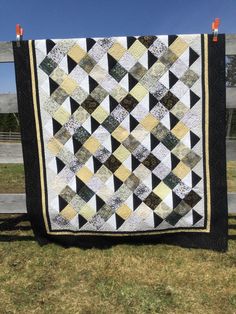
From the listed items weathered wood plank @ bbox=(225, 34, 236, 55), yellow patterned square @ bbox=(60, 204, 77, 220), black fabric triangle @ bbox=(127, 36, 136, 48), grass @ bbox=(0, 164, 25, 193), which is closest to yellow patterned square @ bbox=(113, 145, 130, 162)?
yellow patterned square @ bbox=(60, 204, 77, 220)

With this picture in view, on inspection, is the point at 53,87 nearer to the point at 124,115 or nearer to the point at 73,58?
the point at 73,58

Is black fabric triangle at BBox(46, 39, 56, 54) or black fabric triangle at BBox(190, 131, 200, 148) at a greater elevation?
black fabric triangle at BBox(46, 39, 56, 54)

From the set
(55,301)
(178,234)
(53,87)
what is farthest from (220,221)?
(53,87)

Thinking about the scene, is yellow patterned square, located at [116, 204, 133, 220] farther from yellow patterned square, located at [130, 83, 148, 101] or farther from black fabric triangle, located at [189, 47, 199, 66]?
black fabric triangle, located at [189, 47, 199, 66]

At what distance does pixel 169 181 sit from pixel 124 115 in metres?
0.71

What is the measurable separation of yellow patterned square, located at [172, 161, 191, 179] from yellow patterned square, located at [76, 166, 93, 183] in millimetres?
749

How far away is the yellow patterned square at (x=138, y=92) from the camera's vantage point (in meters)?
3.29

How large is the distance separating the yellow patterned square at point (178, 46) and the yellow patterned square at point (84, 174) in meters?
1.27

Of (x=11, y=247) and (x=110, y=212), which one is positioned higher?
(x=110, y=212)

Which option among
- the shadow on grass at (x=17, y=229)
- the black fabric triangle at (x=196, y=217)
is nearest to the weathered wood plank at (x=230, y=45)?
the black fabric triangle at (x=196, y=217)

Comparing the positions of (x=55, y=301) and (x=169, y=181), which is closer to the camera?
(x=55, y=301)

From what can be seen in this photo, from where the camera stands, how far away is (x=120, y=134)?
11.0 feet

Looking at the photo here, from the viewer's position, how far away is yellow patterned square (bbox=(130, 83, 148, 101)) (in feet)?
10.8

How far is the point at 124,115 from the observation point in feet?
10.9
